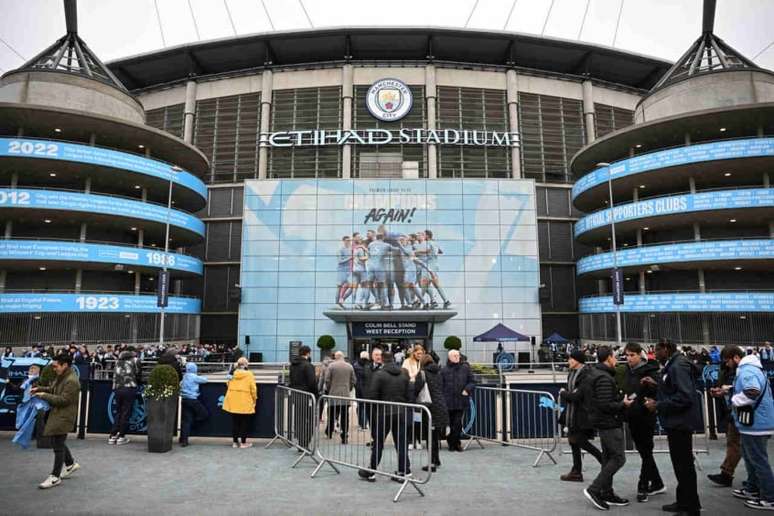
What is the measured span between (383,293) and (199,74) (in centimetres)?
3096

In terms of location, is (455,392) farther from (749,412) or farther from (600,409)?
(749,412)

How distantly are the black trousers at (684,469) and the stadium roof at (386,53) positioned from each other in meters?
42.4

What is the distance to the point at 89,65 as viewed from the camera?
123 ft

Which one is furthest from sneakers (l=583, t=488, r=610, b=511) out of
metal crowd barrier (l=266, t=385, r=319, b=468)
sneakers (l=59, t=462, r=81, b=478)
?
sneakers (l=59, t=462, r=81, b=478)

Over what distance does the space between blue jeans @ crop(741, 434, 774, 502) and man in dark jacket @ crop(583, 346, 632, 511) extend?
1494 mm

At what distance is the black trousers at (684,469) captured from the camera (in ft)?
18.5

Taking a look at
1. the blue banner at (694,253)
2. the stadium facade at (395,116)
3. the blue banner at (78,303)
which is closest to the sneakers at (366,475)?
the blue banner at (78,303)

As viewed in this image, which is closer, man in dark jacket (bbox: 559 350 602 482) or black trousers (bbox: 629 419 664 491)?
black trousers (bbox: 629 419 664 491)

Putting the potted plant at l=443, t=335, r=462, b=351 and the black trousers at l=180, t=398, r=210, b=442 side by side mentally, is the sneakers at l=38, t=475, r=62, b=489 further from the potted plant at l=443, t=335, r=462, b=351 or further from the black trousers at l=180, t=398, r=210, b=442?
the potted plant at l=443, t=335, r=462, b=351

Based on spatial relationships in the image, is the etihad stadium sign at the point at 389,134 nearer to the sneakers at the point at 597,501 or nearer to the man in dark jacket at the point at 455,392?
the man in dark jacket at the point at 455,392

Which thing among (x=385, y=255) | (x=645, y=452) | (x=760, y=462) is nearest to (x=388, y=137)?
(x=385, y=255)

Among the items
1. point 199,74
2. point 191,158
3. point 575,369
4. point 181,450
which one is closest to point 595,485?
point 575,369

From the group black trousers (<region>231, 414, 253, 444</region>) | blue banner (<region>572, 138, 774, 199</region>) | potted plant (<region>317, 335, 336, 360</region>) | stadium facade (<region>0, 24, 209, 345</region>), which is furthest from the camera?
potted plant (<region>317, 335, 336, 360</region>)

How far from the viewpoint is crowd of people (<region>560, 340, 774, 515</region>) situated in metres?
5.86
